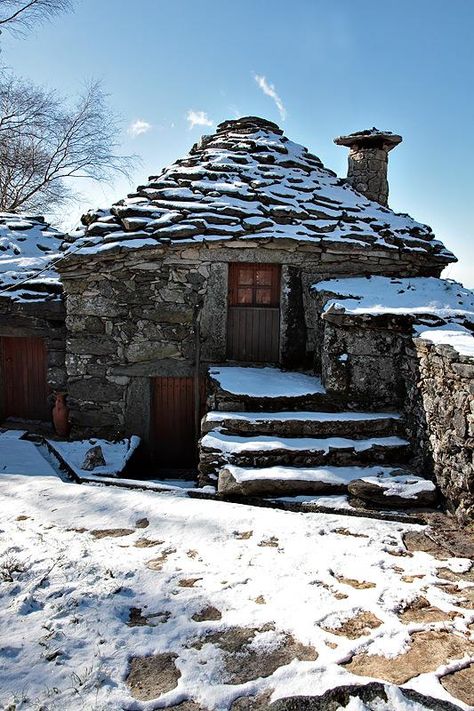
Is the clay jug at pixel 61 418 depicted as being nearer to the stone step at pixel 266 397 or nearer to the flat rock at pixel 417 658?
the stone step at pixel 266 397

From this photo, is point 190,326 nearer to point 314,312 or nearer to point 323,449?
point 314,312

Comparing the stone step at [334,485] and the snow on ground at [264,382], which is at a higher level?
the snow on ground at [264,382]

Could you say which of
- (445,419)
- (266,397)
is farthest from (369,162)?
(445,419)

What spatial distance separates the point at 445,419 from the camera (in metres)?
3.99

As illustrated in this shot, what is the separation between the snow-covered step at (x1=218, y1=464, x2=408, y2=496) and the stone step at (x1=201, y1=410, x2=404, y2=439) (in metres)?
0.55

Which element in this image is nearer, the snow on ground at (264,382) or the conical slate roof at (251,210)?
the snow on ground at (264,382)

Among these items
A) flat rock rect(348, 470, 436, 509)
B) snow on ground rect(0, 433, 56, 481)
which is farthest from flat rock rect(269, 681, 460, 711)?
snow on ground rect(0, 433, 56, 481)

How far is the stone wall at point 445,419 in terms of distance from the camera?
11.9ft

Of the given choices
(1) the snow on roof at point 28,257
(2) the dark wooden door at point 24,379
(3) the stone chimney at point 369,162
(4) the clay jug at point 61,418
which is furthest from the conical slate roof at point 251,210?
(2) the dark wooden door at point 24,379

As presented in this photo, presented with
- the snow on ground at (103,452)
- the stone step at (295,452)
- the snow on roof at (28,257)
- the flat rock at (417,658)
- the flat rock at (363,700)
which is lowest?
the snow on ground at (103,452)

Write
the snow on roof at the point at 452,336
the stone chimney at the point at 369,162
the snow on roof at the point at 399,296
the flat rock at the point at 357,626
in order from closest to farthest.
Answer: the flat rock at the point at 357,626 → the snow on roof at the point at 452,336 → the snow on roof at the point at 399,296 → the stone chimney at the point at 369,162

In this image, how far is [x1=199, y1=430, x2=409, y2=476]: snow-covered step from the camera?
14.7ft

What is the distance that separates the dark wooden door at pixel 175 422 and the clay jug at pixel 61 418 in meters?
1.29

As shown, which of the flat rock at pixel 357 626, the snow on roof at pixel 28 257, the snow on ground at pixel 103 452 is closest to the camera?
the flat rock at pixel 357 626
